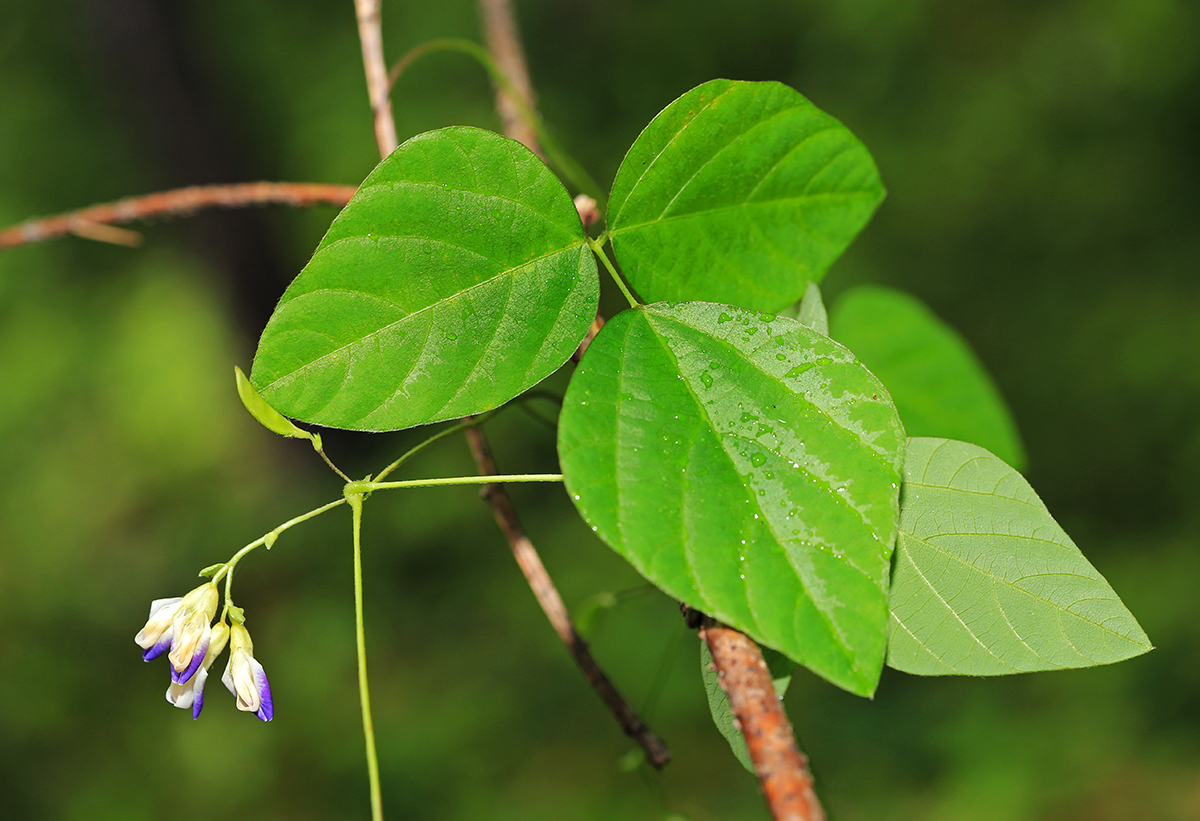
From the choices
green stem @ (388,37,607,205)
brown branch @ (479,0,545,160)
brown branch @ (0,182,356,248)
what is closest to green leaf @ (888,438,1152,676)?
green stem @ (388,37,607,205)

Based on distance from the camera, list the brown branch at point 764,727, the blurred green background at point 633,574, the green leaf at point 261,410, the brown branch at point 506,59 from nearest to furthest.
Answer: the brown branch at point 764,727 → the green leaf at point 261,410 → the brown branch at point 506,59 → the blurred green background at point 633,574

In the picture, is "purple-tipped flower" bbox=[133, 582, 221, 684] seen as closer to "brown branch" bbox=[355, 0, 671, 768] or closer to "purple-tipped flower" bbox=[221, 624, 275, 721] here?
"purple-tipped flower" bbox=[221, 624, 275, 721]

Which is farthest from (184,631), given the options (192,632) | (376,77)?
(376,77)

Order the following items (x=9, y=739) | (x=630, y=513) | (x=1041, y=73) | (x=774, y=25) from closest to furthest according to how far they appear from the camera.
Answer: (x=630, y=513) → (x=9, y=739) → (x=1041, y=73) → (x=774, y=25)

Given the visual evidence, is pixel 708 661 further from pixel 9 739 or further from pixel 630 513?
pixel 9 739

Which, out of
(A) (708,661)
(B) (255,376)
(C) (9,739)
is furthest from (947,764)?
(C) (9,739)

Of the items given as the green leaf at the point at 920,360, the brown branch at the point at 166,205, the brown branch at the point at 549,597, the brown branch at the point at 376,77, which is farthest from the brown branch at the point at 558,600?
the green leaf at the point at 920,360

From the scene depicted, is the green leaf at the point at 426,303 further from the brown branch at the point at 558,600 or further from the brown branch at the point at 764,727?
the brown branch at the point at 764,727
